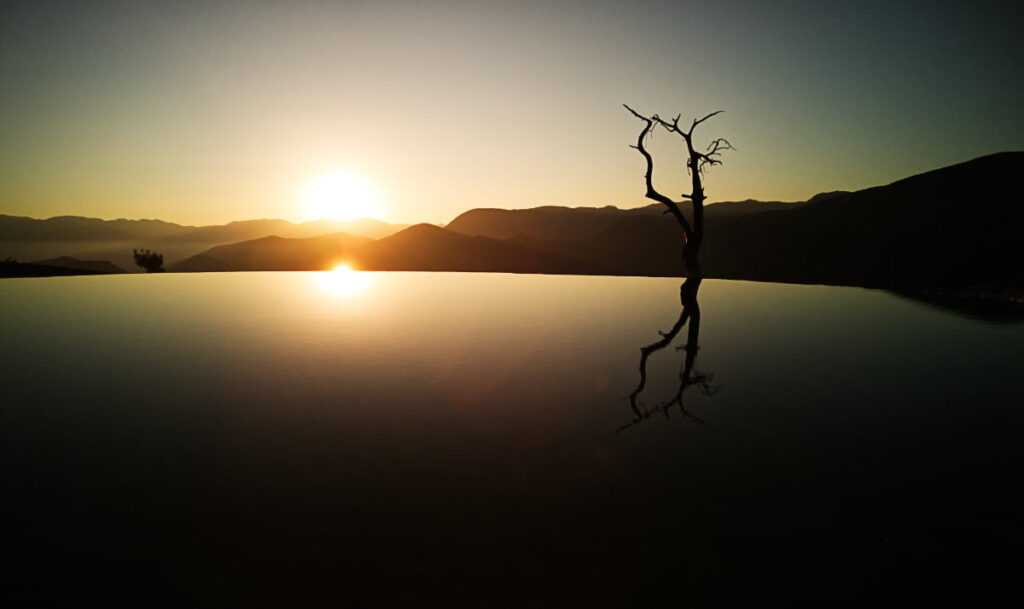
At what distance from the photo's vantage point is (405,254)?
294ft

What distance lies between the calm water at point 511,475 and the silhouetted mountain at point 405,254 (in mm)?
42934

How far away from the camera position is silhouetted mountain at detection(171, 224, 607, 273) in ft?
206

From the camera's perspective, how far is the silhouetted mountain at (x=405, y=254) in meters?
62.9

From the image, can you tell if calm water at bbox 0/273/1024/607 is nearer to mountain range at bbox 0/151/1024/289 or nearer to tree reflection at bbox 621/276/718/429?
tree reflection at bbox 621/276/718/429

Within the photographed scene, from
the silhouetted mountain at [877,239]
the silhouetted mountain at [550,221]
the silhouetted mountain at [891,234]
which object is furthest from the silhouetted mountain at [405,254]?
the silhouetted mountain at [550,221]

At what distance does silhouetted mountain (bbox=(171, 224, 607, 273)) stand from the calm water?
141 ft

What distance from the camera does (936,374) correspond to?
8.77 meters

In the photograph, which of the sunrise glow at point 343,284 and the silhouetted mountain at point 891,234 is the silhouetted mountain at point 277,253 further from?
the silhouetted mountain at point 891,234

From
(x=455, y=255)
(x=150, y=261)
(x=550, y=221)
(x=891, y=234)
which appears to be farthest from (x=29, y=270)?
(x=550, y=221)

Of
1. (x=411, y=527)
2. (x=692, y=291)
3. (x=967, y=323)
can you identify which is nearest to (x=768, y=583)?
(x=411, y=527)

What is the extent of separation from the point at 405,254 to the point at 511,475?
8817 centimetres

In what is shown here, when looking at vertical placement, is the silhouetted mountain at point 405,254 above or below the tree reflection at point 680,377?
above

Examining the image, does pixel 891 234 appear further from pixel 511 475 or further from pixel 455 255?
pixel 455 255

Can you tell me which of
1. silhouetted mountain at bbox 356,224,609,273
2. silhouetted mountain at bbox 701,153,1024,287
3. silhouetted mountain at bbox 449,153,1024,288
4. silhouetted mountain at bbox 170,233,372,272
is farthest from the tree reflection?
silhouetted mountain at bbox 170,233,372,272
